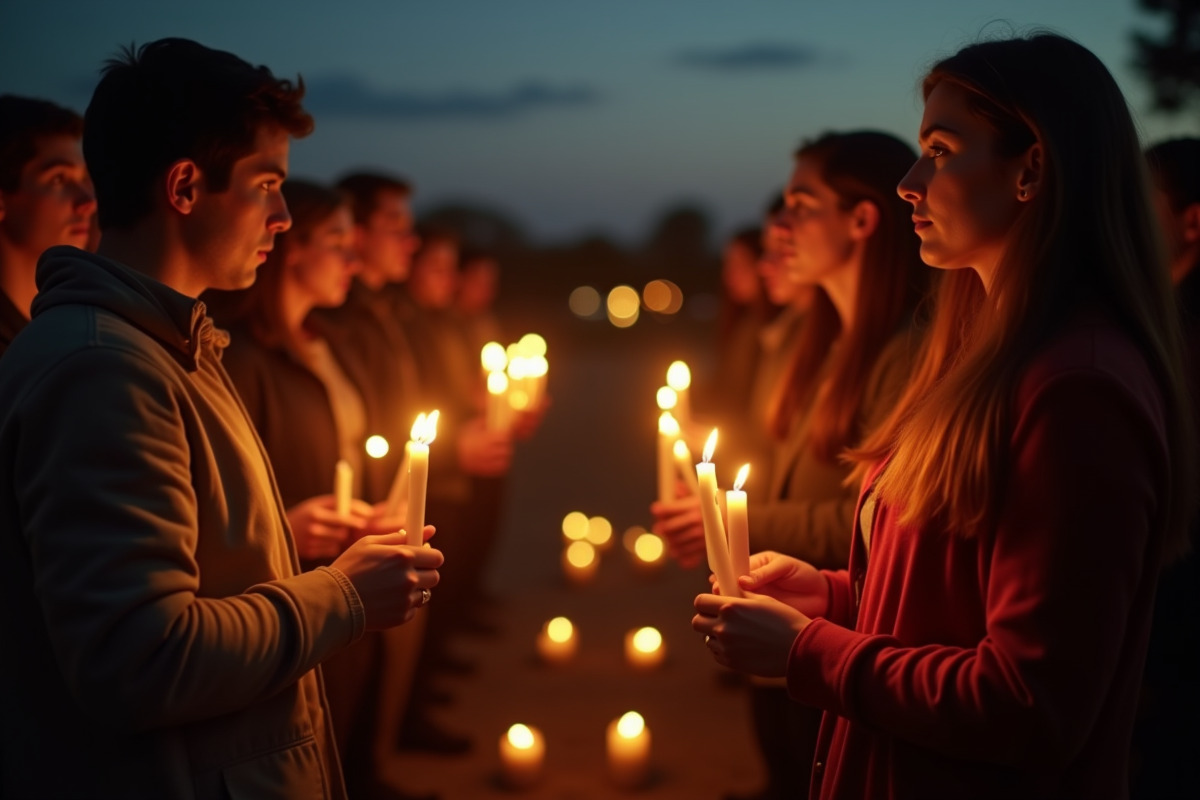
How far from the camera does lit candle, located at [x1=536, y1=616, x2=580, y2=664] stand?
5.60 metres

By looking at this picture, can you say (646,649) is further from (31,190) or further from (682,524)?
(31,190)

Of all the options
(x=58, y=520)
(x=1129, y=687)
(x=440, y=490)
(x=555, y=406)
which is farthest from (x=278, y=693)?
(x=555, y=406)

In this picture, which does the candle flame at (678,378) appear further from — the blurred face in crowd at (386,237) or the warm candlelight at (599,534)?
the warm candlelight at (599,534)

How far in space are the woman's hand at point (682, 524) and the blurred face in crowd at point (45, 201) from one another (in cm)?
181

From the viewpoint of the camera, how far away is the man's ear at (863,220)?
307 centimetres

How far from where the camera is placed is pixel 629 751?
4.07 meters

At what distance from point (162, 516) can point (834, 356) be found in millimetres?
2154

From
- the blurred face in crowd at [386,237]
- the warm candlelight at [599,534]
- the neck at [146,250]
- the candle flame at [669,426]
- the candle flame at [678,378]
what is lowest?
the warm candlelight at [599,534]

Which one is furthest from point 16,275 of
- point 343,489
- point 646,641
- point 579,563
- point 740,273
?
point 740,273

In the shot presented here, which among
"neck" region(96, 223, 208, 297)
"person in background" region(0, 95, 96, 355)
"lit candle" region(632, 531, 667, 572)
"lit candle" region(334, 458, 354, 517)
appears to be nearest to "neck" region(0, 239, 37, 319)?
"person in background" region(0, 95, 96, 355)

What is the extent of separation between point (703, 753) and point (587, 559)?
257cm

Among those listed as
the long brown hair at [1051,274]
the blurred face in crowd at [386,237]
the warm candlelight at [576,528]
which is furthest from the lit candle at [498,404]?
the warm candlelight at [576,528]

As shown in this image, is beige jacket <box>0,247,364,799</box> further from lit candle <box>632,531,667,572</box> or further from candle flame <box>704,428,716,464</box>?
lit candle <box>632,531,667,572</box>

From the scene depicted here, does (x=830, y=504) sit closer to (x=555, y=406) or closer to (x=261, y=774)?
(x=261, y=774)
